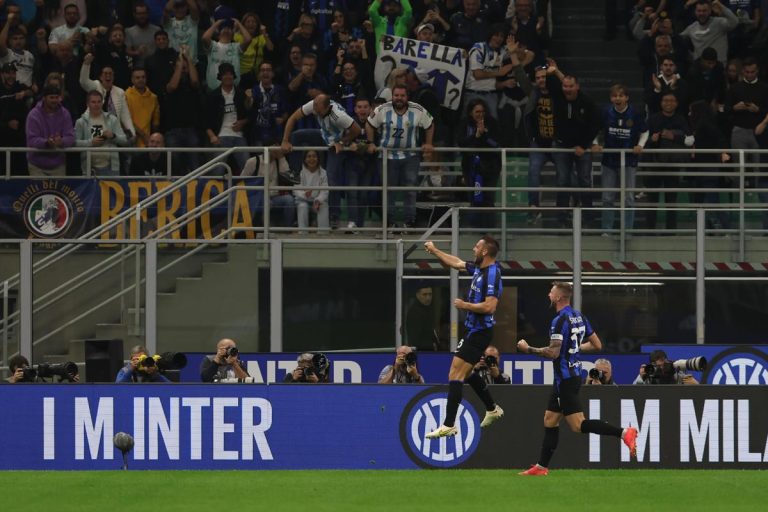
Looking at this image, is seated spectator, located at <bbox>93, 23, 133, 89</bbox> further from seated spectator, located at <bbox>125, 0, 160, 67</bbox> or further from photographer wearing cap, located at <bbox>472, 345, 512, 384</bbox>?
photographer wearing cap, located at <bbox>472, 345, 512, 384</bbox>

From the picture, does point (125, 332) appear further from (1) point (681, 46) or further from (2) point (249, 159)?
(1) point (681, 46)

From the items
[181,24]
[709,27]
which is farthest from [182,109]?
[709,27]

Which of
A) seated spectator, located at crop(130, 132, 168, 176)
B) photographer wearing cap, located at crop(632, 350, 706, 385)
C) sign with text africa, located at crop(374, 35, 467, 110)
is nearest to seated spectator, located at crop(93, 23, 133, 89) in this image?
seated spectator, located at crop(130, 132, 168, 176)

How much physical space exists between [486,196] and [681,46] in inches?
177

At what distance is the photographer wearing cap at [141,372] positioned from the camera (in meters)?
19.4

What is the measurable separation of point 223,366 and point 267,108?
A: 5884 mm

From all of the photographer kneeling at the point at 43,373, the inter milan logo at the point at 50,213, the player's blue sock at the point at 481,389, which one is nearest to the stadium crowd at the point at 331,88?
the inter milan logo at the point at 50,213

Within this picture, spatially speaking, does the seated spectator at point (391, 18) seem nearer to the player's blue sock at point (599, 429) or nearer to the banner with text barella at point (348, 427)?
the banner with text barella at point (348, 427)

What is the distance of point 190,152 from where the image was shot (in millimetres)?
24453

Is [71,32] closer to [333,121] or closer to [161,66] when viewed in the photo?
[161,66]

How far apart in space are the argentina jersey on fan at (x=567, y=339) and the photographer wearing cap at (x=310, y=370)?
3.38m

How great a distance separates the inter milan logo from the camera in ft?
A: 77.6
